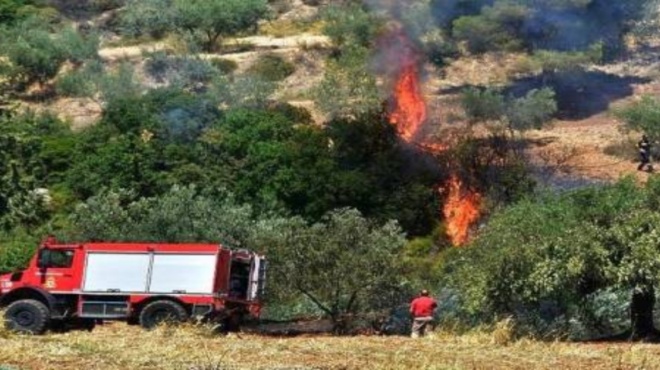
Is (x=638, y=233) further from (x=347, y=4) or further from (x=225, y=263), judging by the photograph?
(x=347, y=4)

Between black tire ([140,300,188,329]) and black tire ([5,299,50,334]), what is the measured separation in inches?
97.4

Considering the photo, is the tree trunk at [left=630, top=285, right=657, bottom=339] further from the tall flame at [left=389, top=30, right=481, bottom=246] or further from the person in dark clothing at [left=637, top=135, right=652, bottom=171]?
the person in dark clothing at [left=637, top=135, right=652, bottom=171]

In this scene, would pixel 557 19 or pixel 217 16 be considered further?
pixel 217 16

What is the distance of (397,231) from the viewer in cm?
3581

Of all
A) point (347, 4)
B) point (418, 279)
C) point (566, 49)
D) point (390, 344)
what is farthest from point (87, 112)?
point (390, 344)

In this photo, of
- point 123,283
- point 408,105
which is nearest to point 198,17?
point 408,105

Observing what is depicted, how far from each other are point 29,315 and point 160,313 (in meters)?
3.33

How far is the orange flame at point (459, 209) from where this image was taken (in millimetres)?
57938

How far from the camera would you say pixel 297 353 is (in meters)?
21.2

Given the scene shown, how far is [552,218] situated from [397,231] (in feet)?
18.9

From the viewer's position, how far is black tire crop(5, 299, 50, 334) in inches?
1136

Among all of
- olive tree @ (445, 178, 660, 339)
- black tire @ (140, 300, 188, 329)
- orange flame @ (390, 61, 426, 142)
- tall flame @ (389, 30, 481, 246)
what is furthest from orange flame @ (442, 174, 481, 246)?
black tire @ (140, 300, 188, 329)

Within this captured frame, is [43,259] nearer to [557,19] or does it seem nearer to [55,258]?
[55,258]

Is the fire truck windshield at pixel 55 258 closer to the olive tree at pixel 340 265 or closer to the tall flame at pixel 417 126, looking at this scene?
the olive tree at pixel 340 265
